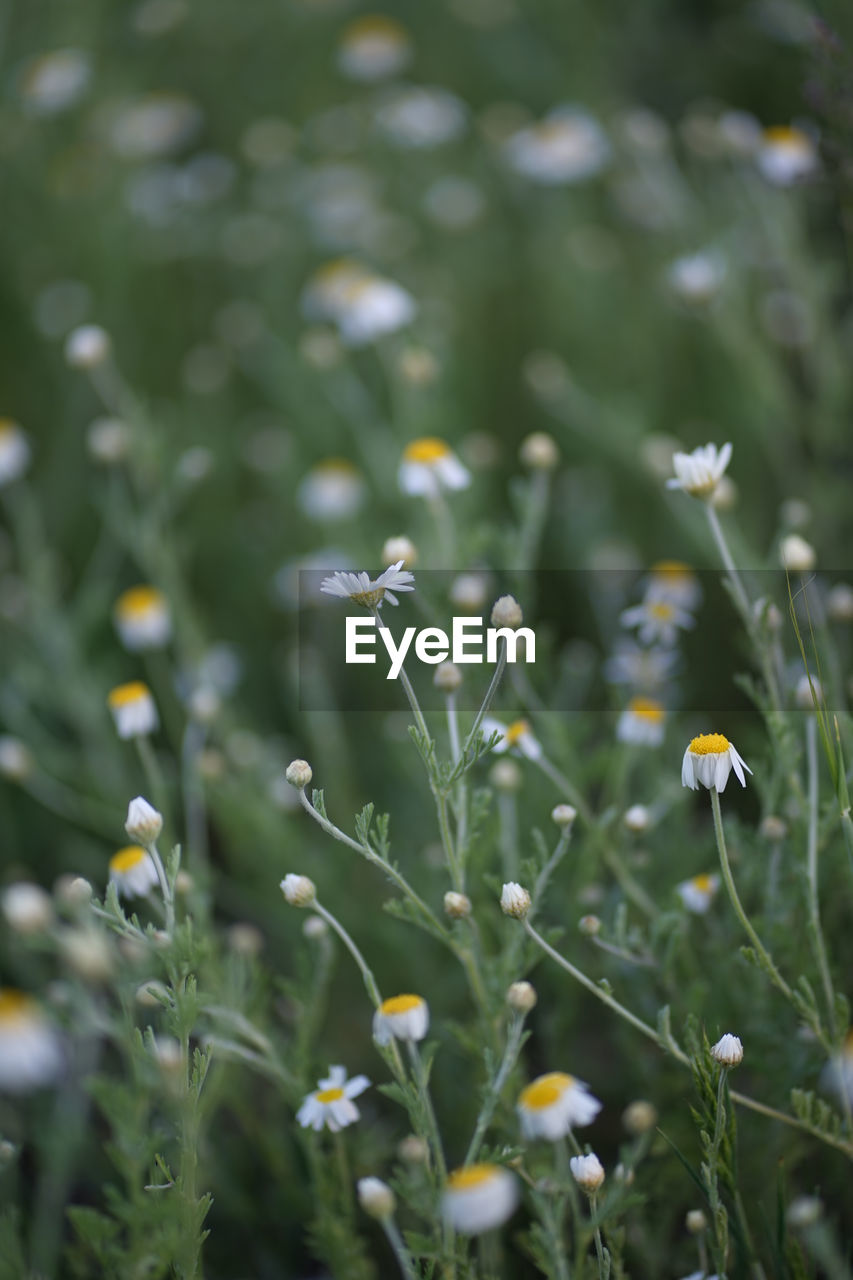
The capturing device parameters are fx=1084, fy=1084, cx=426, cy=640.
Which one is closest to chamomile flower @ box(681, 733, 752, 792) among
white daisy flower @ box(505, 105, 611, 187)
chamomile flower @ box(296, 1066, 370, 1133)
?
chamomile flower @ box(296, 1066, 370, 1133)

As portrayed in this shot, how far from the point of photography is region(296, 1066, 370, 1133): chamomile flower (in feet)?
3.99

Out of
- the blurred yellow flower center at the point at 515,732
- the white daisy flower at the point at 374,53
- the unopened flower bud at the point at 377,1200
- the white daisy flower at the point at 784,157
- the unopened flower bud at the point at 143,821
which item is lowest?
the unopened flower bud at the point at 377,1200

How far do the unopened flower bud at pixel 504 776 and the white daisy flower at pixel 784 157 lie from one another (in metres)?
1.42

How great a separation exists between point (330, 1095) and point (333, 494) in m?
1.41

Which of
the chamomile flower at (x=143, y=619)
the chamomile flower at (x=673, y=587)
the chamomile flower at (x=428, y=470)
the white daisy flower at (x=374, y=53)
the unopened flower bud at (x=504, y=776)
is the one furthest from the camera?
the white daisy flower at (x=374, y=53)

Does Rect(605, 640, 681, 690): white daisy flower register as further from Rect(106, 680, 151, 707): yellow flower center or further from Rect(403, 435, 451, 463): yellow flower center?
Rect(106, 680, 151, 707): yellow flower center

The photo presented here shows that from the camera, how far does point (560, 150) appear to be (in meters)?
2.97

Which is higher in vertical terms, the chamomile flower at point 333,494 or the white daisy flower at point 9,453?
the white daisy flower at point 9,453

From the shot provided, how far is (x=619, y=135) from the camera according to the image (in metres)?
3.16

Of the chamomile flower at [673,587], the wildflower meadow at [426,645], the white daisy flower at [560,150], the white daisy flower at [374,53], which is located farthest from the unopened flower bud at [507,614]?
the white daisy flower at [374,53]

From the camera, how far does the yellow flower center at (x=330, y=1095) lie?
4.06ft

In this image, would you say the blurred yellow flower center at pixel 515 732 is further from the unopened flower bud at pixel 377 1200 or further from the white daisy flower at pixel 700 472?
the unopened flower bud at pixel 377 1200

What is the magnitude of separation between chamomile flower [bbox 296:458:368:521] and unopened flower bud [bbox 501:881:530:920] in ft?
4.57

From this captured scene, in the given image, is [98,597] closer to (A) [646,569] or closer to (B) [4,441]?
(B) [4,441]
